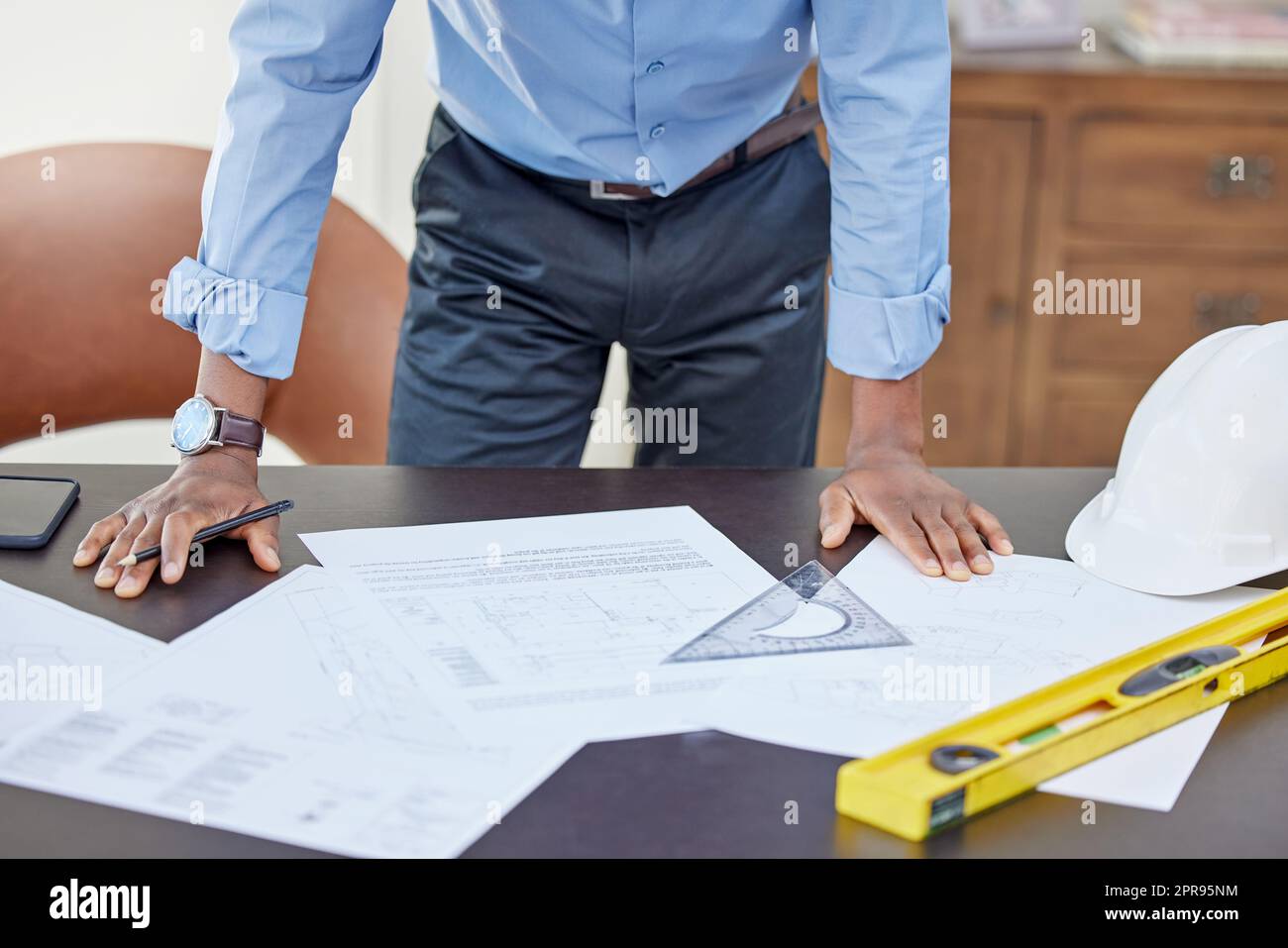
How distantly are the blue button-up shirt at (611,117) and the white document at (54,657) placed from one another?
0.99 feet

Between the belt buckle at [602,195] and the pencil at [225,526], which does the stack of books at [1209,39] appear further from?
the pencil at [225,526]

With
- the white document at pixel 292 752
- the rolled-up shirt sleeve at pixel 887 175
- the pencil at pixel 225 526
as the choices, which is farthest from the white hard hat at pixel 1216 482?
the pencil at pixel 225 526

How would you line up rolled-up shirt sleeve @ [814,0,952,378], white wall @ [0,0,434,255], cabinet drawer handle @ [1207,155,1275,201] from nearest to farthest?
rolled-up shirt sleeve @ [814,0,952,378], white wall @ [0,0,434,255], cabinet drawer handle @ [1207,155,1275,201]

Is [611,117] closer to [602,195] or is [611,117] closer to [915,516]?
[602,195]

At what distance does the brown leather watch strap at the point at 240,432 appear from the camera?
1004 millimetres

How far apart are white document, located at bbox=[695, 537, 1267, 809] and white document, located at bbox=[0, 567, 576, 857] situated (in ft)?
0.44

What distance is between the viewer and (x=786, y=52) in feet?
4.06

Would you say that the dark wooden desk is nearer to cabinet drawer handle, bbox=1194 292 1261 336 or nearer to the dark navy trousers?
the dark navy trousers

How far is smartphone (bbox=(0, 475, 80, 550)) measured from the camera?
91 cm

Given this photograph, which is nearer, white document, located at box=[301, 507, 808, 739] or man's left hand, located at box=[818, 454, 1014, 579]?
white document, located at box=[301, 507, 808, 739]

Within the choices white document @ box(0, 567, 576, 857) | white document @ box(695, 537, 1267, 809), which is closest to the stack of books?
white document @ box(695, 537, 1267, 809)

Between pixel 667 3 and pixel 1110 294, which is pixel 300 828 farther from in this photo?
pixel 1110 294
